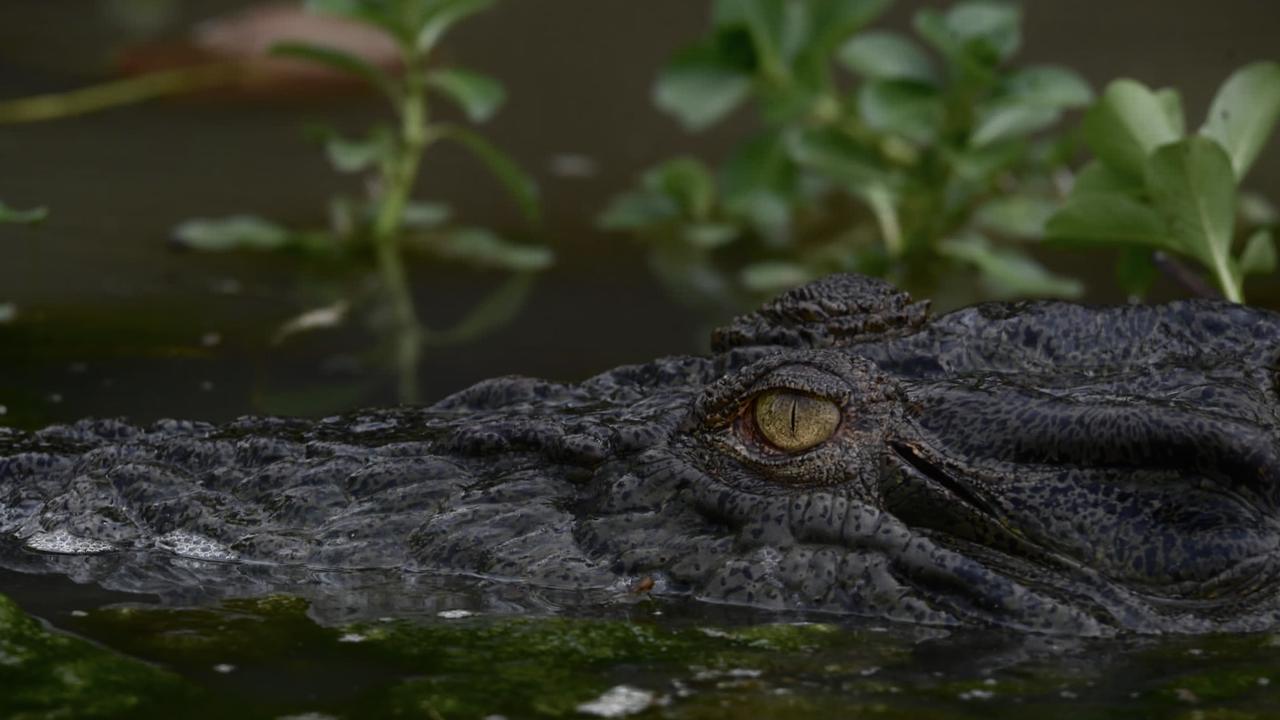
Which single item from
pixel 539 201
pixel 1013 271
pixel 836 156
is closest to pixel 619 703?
pixel 1013 271

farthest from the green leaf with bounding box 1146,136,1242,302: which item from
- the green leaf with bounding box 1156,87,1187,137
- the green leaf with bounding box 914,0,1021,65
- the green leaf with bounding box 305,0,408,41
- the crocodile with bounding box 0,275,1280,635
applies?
the green leaf with bounding box 305,0,408,41

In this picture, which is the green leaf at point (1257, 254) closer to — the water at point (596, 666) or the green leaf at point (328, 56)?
the water at point (596, 666)

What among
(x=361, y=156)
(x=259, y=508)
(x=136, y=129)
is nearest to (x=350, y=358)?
(x=361, y=156)

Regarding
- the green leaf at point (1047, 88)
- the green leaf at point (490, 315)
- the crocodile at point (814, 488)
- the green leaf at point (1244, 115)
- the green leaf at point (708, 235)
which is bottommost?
the crocodile at point (814, 488)

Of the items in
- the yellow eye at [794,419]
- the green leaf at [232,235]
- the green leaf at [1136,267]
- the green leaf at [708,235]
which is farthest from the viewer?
the green leaf at [708,235]

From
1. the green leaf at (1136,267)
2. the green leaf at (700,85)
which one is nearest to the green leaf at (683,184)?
the green leaf at (700,85)

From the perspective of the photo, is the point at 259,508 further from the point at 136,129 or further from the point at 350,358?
the point at 136,129
